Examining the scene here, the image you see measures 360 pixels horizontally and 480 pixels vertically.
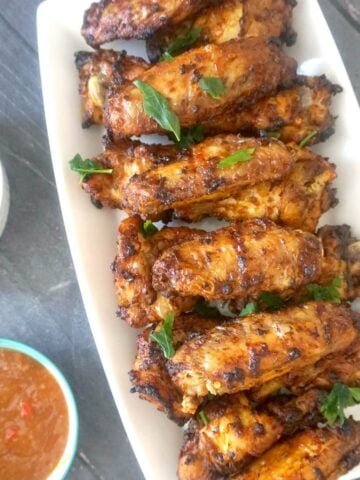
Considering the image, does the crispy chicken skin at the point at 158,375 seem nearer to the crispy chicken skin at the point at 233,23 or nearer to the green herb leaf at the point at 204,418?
the green herb leaf at the point at 204,418

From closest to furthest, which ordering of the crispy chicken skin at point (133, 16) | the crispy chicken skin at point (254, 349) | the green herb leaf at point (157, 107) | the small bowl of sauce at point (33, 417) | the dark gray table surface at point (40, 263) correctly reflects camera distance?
the crispy chicken skin at point (254, 349) → the green herb leaf at point (157, 107) → the crispy chicken skin at point (133, 16) → the small bowl of sauce at point (33, 417) → the dark gray table surface at point (40, 263)

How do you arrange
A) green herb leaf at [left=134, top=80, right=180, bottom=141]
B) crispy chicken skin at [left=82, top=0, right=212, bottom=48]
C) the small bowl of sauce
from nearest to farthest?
green herb leaf at [left=134, top=80, right=180, bottom=141] < crispy chicken skin at [left=82, top=0, right=212, bottom=48] < the small bowl of sauce

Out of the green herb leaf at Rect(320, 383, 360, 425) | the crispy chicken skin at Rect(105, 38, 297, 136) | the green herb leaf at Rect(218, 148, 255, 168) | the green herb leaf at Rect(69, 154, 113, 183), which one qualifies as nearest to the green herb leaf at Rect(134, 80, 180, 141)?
the crispy chicken skin at Rect(105, 38, 297, 136)

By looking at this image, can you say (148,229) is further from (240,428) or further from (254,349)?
(240,428)

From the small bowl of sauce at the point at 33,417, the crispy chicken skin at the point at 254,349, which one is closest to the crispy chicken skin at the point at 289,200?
the crispy chicken skin at the point at 254,349

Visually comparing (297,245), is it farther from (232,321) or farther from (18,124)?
(18,124)

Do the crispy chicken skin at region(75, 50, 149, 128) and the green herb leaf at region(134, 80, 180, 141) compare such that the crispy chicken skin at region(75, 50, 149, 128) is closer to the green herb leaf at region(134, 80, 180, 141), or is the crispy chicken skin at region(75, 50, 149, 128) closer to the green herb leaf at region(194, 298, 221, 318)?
the green herb leaf at region(134, 80, 180, 141)

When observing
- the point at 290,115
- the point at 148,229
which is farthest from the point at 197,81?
the point at 148,229
